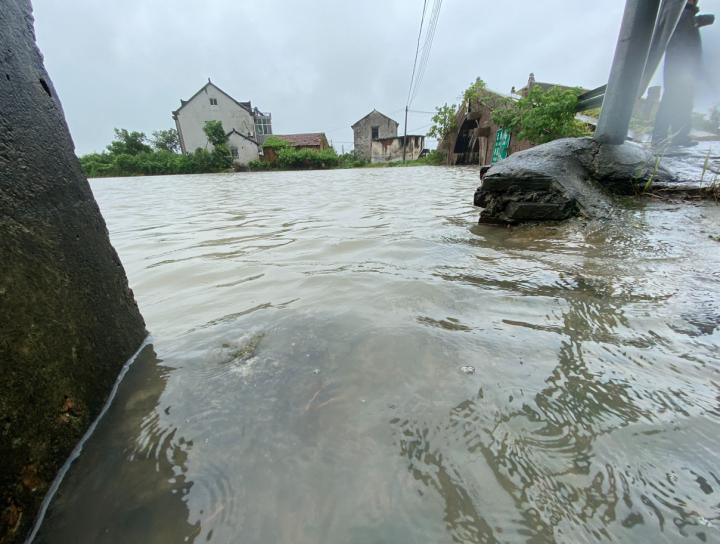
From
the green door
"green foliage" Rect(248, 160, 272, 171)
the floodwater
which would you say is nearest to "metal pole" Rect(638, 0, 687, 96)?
the floodwater

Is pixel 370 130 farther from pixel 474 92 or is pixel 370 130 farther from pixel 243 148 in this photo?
pixel 474 92

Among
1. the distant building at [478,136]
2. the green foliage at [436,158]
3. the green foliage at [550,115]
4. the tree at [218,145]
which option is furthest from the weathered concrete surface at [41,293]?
the tree at [218,145]

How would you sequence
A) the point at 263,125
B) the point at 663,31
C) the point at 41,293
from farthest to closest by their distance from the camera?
the point at 263,125, the point at 663,31, the point at 41,293

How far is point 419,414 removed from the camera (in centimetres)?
105

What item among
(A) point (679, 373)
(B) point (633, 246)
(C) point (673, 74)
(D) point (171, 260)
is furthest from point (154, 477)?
(C) point (673, 74)

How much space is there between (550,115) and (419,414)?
10068 millimetres

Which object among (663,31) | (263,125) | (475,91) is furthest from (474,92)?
(263,125)

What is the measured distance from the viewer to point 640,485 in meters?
0.79

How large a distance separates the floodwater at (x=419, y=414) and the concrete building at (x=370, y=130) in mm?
42547

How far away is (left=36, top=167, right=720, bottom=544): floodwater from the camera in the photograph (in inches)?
30.3

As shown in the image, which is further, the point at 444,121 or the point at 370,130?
the point at 370,130

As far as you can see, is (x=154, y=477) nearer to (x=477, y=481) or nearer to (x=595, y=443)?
(x=477, y=481)

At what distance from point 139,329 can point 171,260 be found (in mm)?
1608

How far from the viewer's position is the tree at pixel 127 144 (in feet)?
126
